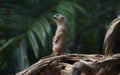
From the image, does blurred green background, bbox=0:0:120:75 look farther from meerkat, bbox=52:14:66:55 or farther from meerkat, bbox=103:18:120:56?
meerkat, bbox=103:18:120:56

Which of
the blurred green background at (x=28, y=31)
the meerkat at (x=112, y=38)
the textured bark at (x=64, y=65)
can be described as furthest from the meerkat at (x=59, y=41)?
the blurred green background at (x=28, y=31)

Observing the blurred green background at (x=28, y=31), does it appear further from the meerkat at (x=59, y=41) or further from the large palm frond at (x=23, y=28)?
the meerkat at (x=59, y=41)

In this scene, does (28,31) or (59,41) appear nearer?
(59,41)

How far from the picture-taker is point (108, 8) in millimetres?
10195

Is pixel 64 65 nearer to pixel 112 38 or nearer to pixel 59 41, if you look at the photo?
pixel 112 38

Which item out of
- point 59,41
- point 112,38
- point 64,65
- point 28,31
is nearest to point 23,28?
point 28,31

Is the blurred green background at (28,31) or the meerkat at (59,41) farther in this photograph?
the blurred green background at (28,31)

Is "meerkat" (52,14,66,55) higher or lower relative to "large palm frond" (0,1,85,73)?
higher

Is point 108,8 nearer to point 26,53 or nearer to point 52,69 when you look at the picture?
point 26,53

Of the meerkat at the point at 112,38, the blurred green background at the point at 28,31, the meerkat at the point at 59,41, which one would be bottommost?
the blurred green background at the point at 28,31

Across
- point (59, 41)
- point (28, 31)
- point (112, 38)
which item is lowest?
point (28, 31)

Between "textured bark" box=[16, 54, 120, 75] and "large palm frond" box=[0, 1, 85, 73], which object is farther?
"large palm frond" box=[0, 1, 85, 73]

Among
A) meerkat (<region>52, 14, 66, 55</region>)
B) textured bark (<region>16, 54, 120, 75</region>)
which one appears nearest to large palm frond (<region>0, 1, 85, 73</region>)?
meerkat (<region>52, 14, 66, 55</region>)

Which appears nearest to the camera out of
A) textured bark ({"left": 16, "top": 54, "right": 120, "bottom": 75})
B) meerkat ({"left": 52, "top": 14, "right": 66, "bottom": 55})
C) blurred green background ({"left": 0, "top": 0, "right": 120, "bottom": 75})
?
textured bark ({"left": 16, "top": 54, "right": 120, "bottom": 75})
